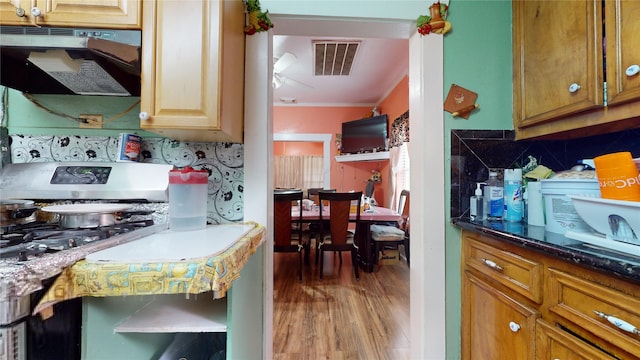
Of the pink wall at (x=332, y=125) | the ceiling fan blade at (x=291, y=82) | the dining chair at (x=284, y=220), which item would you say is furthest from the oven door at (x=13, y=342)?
the pink wall at (x=332, y=125)

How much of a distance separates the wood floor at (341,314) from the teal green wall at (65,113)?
1.62 m

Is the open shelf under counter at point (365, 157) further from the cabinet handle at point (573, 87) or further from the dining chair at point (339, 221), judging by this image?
the cabinet handle at point (573, 87)

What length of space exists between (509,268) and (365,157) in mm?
3545

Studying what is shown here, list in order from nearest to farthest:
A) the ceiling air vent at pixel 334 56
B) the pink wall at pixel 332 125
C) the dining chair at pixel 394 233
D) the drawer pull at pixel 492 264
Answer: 1. the drawer pull at pixel 492 264
2. the ceiling air vent at pixel 334 56
3. the dining chair at pixel 394 233
4. the pink wall at pixel 332 125

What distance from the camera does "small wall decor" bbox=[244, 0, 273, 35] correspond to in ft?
3.93

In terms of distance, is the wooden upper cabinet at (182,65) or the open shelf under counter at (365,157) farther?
the open shelf under counter at (365,157)

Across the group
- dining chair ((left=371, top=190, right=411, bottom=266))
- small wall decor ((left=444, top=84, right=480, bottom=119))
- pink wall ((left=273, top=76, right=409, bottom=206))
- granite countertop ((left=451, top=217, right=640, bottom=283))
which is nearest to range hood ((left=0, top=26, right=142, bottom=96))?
small wall decor ((left=444, top=84, right=480, bottom=119))

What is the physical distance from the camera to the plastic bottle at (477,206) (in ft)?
4.04

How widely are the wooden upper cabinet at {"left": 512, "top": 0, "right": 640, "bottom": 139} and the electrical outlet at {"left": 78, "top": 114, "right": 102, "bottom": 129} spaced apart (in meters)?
2.07

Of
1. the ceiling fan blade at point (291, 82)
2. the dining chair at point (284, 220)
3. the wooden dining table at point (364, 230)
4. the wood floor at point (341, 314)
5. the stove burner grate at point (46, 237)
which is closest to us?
the stove burner grate at point (46, 237)

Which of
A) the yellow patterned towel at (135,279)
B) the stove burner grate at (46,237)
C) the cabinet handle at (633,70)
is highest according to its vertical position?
the cabinet handle at (633,70)

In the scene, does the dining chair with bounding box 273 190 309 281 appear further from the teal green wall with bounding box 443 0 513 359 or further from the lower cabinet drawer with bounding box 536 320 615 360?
the lower cabinet drawer with bounding box 536 320 615 360

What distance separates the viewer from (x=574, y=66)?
37.9 inches

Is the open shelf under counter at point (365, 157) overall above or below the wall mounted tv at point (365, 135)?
below
